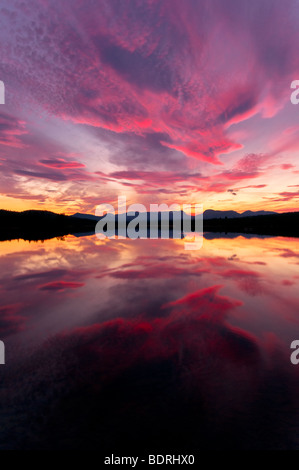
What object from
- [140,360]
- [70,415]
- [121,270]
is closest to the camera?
[70,415]

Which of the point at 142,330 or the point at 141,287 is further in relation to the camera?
the point at 141,287

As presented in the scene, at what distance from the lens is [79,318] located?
7.93 m

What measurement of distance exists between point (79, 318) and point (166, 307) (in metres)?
3.65

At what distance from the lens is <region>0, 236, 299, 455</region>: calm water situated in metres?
3.49

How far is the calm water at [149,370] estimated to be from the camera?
3494 millimetres

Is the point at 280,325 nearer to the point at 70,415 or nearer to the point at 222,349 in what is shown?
the point at 222,349

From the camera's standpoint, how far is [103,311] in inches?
336

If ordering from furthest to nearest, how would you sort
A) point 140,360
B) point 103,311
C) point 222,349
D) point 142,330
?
Answer: point 103,311 → point 142,330 → point 222,349 → point 140,360

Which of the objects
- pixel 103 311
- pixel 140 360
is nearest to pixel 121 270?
pixel 103 311

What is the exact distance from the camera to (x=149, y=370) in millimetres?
5000

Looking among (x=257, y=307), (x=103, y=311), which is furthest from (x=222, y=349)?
(x=103, y=311)

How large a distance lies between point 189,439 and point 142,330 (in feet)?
12.1
